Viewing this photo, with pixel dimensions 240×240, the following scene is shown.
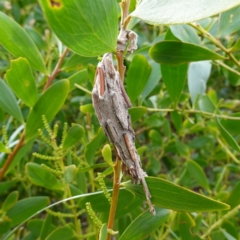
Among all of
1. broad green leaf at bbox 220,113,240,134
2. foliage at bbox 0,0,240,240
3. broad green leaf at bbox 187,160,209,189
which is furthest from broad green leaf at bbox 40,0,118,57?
broad green leaf at bbox 187,160,209,189

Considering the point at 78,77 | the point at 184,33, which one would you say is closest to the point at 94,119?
the point at 78,77

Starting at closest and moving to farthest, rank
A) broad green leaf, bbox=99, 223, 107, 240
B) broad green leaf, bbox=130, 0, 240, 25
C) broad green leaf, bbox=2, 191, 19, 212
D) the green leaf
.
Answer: broad green leaf, bbox=130, 0, 240, 25
broad green leaf, bbox=99, 223, 107, 240
the green leaf
broad green leaf, bbox=2, 191, 19, 212

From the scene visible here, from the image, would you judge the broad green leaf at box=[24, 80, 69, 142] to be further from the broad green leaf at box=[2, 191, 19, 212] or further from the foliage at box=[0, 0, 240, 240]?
the broad green leaf at box=[2, 191, 19, 212]

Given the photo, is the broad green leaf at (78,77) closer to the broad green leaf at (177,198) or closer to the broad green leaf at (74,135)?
the broad green leaf at (74,135)

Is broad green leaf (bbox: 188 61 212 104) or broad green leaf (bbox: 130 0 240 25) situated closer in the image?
broad green leaf (bbox: 130 0 240 25)

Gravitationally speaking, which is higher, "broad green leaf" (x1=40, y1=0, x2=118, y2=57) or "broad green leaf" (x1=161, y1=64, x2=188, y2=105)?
"broad green leaf" (x1=40, y1=0, x2=118, y2=57)

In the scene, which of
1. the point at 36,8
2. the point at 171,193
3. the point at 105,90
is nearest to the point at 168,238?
the point at 171,193
